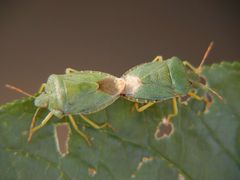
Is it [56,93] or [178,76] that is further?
[178,76]

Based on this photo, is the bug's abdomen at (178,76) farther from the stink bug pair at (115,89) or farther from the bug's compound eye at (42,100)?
the bug's compound eye at (42,100)

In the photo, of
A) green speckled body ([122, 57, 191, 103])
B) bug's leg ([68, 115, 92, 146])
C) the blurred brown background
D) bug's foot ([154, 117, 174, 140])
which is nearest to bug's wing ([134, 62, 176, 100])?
green speckled body ([122, 57, 191, 103])

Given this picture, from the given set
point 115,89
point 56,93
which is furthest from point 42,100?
point 115,89

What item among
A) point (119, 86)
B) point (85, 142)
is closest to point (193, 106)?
point (119, 86)

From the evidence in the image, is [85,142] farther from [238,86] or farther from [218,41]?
[218,41]

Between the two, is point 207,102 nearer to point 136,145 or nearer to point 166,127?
point 166,127

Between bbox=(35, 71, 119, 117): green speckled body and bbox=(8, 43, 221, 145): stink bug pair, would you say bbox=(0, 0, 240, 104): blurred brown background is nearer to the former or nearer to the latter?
bbox=(8, 43, 221, 145): stink bug pair

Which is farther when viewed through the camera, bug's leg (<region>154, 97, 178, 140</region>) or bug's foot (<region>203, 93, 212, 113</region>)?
bug's foot (<region>203, 93, 212, 113</region>)
